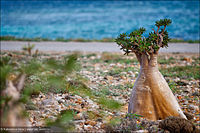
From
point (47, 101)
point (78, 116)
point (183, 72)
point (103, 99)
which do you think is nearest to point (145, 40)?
point (78, 116)

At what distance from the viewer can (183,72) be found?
6.67 meters

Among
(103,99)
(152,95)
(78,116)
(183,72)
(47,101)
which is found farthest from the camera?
(183,72)

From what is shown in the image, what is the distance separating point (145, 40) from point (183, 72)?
3694mm

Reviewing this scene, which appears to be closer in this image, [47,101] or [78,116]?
[78,116]

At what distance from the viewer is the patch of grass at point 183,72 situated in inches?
249

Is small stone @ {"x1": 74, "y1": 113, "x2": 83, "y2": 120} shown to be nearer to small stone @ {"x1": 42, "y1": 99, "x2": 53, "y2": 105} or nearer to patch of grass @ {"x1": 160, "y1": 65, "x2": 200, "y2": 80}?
small stone @ {"x1": 42, "y1": 99, "x2": 53, "y2": 105}

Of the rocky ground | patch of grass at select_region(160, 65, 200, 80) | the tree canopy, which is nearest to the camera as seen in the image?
the rocky ground

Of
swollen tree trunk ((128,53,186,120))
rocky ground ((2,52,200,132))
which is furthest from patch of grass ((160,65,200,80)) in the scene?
swollen tree trunk ((128,53,186,120))

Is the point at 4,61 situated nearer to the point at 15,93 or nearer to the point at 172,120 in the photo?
the point at 15,93

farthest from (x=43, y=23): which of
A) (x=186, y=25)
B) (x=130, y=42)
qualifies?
(x=130, y=42)

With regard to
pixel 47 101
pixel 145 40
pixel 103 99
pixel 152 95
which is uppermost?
pixel 145 40

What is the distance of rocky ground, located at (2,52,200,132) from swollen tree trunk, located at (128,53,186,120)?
171mm

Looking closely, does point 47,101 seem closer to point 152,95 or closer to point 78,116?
point 78,116

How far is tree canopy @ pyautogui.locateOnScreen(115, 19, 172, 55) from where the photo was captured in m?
3.36
